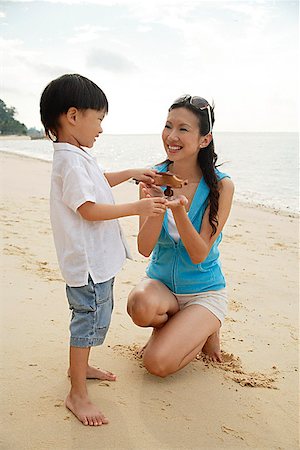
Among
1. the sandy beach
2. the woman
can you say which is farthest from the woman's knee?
the sandy beach

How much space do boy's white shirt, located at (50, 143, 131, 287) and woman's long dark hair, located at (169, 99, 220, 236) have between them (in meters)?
0.75

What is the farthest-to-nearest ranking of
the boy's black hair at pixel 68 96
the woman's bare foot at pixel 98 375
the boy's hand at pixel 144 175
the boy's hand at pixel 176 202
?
the boy's hand at pixel 144 175
the woman's bare foot at pixel 98 375
the boy's hand at pixel 176 202
the boy's black hair at pixel 68 96

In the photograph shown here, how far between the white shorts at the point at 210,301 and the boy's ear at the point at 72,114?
1.24 m

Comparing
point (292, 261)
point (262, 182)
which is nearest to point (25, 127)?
point (262, 182)

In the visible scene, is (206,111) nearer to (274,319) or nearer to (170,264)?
(170,264)

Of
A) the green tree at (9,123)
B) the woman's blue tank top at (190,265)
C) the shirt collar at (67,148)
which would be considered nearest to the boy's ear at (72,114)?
the shirt collar at (67,148)

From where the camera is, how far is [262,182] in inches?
666

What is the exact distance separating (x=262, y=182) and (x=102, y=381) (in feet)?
49.3

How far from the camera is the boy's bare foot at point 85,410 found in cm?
222

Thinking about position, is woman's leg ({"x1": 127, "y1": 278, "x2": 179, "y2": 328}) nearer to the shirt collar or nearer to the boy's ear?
the shirt collar

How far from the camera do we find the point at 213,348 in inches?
117

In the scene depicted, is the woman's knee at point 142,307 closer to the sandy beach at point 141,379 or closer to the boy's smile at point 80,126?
the sandy beach at point 141,379

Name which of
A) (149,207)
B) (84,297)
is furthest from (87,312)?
(149,207)

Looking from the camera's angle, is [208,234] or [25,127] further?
[25,127]
